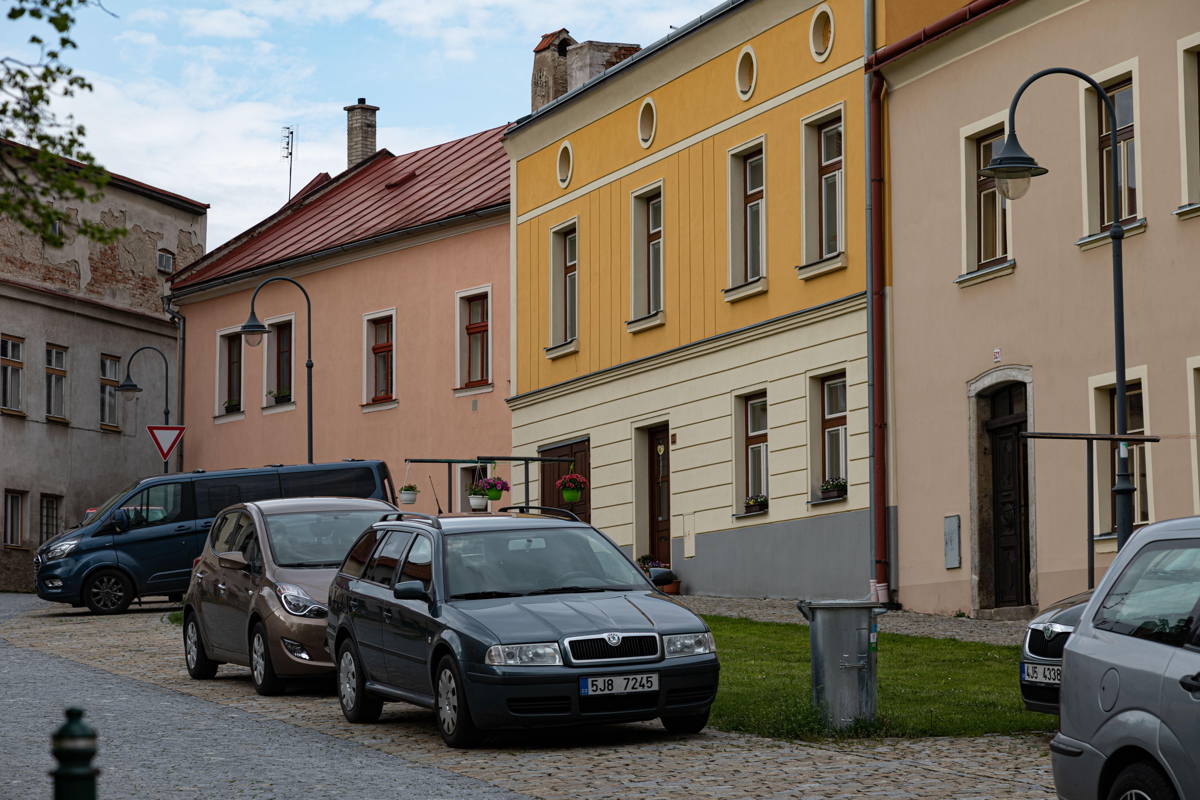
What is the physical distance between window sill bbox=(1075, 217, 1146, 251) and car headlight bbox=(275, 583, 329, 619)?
9575 mm

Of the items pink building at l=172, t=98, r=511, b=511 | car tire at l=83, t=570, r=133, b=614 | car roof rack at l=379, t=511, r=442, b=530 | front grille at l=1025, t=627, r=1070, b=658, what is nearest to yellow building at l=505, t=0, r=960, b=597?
pink building at l=172, t=98, r=511, b=511

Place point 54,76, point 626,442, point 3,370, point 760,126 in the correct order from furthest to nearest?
point 3,370
point 626,442
point 760,126
point 54,76

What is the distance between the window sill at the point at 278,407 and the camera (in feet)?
141

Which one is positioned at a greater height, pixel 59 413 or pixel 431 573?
pixel 59 413

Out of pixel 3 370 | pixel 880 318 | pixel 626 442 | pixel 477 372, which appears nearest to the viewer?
pixel 880 318

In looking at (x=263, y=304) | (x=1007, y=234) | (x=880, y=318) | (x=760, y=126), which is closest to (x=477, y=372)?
(x=263, y=304)

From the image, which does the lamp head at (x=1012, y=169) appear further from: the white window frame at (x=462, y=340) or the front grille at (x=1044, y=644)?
the white window frame at (x=462, y=340)

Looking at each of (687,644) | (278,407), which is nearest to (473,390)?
(278,407)

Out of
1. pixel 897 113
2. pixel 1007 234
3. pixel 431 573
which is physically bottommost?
pixel 431 573

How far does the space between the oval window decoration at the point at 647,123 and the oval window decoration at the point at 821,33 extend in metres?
4.77

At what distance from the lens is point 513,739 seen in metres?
13.1

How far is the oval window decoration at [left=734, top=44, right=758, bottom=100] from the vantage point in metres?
28.0

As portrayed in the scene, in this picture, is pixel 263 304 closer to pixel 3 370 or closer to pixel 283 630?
pixel 3 370

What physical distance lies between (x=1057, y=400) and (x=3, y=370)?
31.3 m
